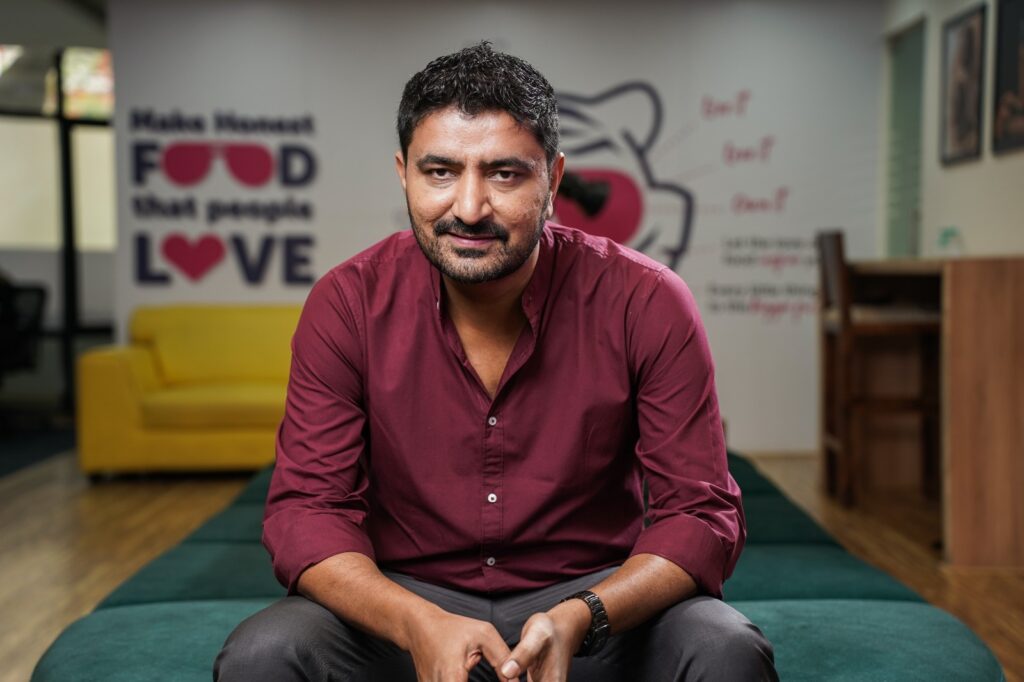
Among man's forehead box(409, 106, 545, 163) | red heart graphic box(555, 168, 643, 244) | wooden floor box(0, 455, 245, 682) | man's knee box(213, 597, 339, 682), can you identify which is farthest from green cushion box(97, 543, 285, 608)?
red heart graphic box(555, 168, 643, 244)

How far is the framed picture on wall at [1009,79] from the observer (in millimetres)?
4191

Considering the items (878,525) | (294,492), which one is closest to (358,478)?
(294,492)

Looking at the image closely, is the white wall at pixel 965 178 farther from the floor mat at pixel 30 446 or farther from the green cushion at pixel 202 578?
the floor mat at pixel 30 446

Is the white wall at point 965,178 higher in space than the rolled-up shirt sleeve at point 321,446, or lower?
higher

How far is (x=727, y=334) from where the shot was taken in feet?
19.1

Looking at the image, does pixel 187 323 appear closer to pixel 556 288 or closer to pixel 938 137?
pixel 938 137

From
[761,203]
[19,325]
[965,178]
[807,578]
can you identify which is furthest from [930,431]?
[19,325]

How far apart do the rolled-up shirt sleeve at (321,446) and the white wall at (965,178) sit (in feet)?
11.3

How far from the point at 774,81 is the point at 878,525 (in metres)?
2.66

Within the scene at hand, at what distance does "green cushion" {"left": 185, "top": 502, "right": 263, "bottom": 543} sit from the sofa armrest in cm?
228

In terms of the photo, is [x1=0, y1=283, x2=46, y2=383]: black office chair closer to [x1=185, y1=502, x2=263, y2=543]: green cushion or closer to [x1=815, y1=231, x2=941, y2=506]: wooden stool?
[x1=185, y1=502, x2=263, y2=543]: green cushion

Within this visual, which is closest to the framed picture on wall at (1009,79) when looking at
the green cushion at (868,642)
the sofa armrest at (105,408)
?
the green cushion at (868,642)

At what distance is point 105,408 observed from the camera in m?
4.98

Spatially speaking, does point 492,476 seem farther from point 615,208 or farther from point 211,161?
point 211,161
